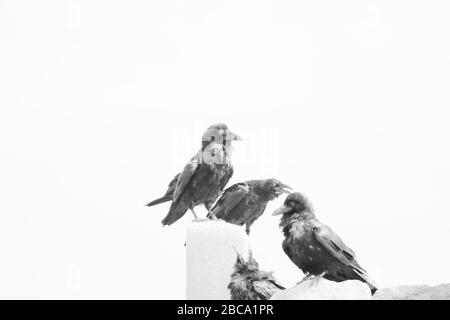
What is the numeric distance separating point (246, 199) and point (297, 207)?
7.39ft

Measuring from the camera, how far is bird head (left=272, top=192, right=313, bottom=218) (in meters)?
9.69

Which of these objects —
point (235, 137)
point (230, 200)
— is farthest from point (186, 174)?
point (230, 200)

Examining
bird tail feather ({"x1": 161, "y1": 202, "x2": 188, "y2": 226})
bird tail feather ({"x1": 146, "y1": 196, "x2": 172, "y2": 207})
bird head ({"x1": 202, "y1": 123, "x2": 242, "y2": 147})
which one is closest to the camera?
bird head ({"x1": 202, "y1": 123, "x2": 242, "y2": 147})

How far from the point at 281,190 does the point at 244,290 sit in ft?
8.93

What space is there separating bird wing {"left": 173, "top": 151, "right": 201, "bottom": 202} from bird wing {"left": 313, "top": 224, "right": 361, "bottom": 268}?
1.98 m

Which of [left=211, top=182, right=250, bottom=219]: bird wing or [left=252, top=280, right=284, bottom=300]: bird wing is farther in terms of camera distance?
[left=211, top=182, right=250, bottom=219]: bird wing

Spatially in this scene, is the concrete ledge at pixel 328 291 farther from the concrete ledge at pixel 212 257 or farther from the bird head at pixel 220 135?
the bird head at pixel 220 135

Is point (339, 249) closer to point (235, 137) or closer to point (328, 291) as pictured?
point (328, 291)

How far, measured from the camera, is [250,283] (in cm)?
952

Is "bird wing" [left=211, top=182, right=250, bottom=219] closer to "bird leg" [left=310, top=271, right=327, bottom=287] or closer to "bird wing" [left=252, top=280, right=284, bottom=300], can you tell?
"bird wing" [left=252, top=280, right=284, bottom=300]

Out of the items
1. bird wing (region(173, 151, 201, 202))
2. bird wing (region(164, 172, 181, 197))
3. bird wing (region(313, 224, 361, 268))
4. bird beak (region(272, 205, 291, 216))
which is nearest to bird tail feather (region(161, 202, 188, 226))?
bird wing (region(173, 151, 201, 202))

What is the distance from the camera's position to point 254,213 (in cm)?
1195

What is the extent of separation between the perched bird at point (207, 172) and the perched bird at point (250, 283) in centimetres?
117
